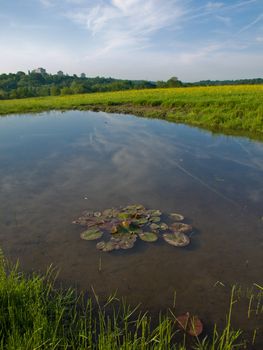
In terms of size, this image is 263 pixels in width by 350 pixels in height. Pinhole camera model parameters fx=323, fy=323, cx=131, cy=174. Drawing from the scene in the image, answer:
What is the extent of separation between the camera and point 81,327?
9.37 feet

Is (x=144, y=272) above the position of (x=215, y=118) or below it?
below

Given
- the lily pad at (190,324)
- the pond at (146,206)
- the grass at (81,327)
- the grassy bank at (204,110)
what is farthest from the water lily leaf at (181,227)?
the grassy bank at (204,110)

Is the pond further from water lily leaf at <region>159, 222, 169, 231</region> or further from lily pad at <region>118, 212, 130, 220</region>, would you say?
lily pad at <region>118, 212, 130, 220</region>

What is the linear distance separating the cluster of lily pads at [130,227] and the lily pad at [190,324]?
1.49 m

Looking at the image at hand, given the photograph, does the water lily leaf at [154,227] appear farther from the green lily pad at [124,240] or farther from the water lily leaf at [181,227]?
the green lily pad at [124,240]

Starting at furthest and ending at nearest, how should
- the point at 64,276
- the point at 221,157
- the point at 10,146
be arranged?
the point at 10,146, the point at 221,157, the point at 64,276

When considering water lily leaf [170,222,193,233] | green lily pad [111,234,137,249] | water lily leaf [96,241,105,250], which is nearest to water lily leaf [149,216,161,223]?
water lily leaf [170,222,193,233]

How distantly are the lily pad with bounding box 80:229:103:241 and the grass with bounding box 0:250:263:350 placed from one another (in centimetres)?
122

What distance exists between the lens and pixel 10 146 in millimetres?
12867

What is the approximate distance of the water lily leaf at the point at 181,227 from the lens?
532cm

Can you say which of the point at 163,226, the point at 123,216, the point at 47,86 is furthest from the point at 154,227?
the point at 47,86

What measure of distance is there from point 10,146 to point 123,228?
30.1 ft

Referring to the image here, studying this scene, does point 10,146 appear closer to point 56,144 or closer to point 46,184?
point 56,144

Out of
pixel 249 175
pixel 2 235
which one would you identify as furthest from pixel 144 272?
pixel 249 175
